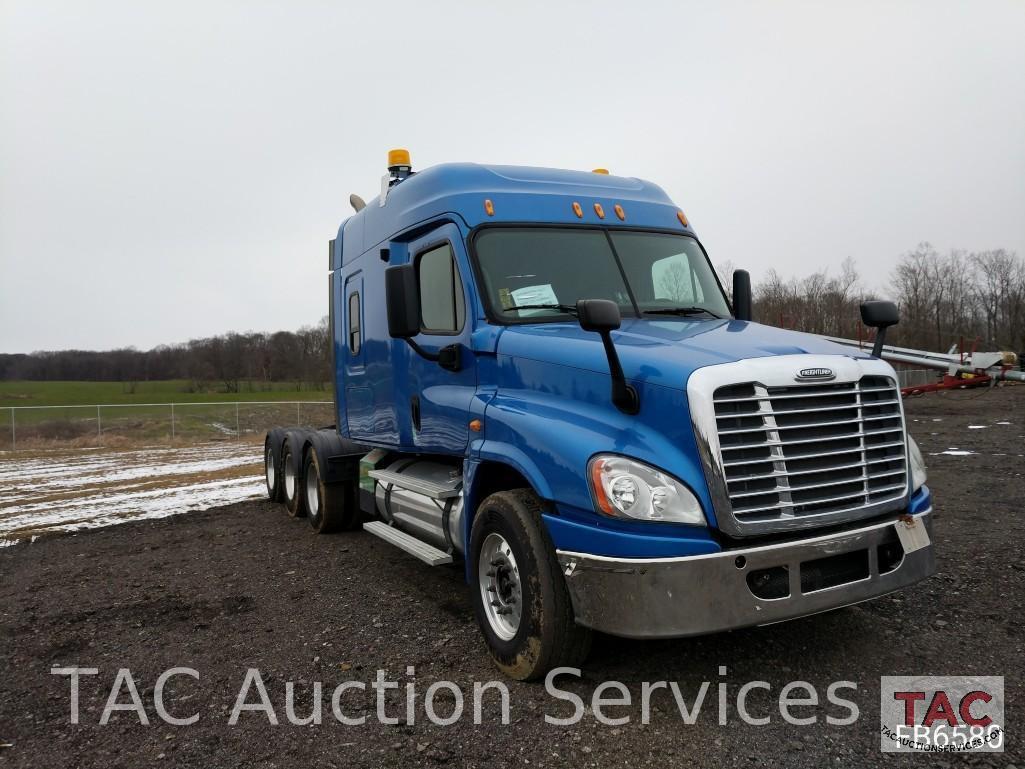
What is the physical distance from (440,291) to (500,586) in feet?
6.89

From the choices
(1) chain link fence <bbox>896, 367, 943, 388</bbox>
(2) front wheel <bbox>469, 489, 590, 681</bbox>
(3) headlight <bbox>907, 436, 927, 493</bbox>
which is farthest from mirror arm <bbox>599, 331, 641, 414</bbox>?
(1) chain link fence <bbox>896, 367, 943, 388</bbox>

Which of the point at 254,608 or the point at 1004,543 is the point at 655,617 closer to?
the point at 254,608

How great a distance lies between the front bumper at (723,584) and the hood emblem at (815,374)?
75 centimetres

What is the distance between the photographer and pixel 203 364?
70375 millimetres

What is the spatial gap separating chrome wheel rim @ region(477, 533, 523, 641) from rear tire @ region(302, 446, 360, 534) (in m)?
3.96

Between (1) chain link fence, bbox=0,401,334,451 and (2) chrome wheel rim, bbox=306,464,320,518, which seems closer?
(2) chrome wheel rim, bbox=306,464,320,518

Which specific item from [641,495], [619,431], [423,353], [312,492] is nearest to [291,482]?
[312,492]

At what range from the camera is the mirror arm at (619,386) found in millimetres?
3521

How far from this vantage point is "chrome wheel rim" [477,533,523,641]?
4.00m

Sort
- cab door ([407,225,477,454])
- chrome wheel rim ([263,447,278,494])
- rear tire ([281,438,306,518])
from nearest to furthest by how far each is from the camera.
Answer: cab door ([407,225,477,454]), rear tire ([281,438,306,518]), chrome wheel rim ([263,447,278,494])

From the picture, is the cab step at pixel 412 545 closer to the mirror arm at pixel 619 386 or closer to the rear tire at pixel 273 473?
the mirror arm at pixel 619 386

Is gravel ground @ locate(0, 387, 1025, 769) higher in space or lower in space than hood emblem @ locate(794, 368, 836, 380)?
lower

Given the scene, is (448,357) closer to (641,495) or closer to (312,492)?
(641,495)

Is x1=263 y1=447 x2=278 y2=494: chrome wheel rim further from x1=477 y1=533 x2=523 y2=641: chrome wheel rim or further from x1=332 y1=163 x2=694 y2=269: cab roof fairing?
x1=477 y1=533 x2=523 y2=641: chrome wheel rim
